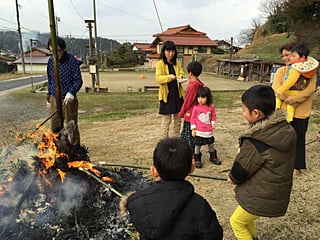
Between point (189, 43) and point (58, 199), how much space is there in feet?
151

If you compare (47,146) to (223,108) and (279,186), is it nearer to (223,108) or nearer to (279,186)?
(279,186)

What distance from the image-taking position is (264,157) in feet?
6.75

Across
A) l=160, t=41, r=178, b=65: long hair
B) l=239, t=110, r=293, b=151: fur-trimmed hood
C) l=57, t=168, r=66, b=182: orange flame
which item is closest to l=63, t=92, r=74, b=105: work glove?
l=57, t=168, r=66, b=182: orange flame

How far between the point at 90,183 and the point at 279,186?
1989 mm

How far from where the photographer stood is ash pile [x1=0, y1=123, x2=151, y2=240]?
9.02ft

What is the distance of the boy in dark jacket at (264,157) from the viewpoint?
6.66ft

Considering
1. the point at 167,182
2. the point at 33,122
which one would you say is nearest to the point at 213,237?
the point at 167,182

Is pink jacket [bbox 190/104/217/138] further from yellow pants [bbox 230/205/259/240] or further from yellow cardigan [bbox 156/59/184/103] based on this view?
yellow pants [bbox 230/205/259/240]

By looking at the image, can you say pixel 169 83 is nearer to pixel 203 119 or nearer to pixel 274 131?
pixel 203 119

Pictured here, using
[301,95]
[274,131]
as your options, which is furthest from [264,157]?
[301,95]

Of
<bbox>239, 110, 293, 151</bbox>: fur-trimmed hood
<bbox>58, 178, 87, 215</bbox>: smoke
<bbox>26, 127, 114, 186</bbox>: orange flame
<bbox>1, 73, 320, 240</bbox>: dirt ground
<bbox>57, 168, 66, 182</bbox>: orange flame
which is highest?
<bbox>239, 110, 293, 151</bbox>: fur-trimmed hood

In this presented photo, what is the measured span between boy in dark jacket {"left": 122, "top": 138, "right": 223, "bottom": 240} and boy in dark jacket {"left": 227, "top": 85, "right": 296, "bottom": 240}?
2.23 ft

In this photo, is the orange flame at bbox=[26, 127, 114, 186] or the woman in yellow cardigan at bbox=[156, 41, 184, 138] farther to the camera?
the woman in yellow cardigan at bbox=[156, 41, 184, 138]

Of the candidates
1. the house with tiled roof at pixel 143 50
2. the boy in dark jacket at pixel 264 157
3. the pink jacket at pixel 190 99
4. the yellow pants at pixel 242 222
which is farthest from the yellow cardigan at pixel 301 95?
the house with tiled roof at pixel 143 50
